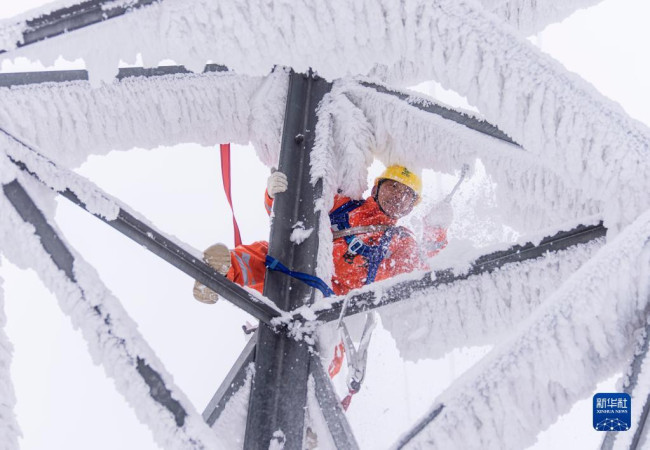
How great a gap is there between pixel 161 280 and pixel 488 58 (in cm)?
655

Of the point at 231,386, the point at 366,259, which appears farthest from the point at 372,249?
the point at 231,386

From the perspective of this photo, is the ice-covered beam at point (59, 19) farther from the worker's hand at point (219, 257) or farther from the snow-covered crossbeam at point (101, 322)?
the worker's hand at point (219, 257)

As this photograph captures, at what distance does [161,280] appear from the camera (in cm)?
782

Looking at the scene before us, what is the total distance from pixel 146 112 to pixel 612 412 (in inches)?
89.0

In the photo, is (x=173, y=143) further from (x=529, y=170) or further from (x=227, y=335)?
(x=227, y=335)

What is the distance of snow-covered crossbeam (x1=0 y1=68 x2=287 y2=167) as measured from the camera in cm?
265

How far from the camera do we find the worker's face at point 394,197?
363 cm

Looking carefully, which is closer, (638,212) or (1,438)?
(1,438)

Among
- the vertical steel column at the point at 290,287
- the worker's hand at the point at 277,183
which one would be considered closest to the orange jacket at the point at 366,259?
the vertical steel column at the point at 290,287

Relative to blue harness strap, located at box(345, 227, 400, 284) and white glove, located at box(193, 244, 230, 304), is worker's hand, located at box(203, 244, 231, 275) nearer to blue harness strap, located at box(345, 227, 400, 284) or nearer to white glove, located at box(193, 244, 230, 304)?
white glove, located at box(193, 244, 230, 304)

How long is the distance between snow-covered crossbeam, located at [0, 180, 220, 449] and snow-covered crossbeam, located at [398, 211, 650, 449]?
66 cm

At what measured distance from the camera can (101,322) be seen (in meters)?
1.88

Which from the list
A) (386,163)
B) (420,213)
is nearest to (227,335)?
(420,213)

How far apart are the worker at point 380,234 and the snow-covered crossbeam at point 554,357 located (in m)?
1.64
